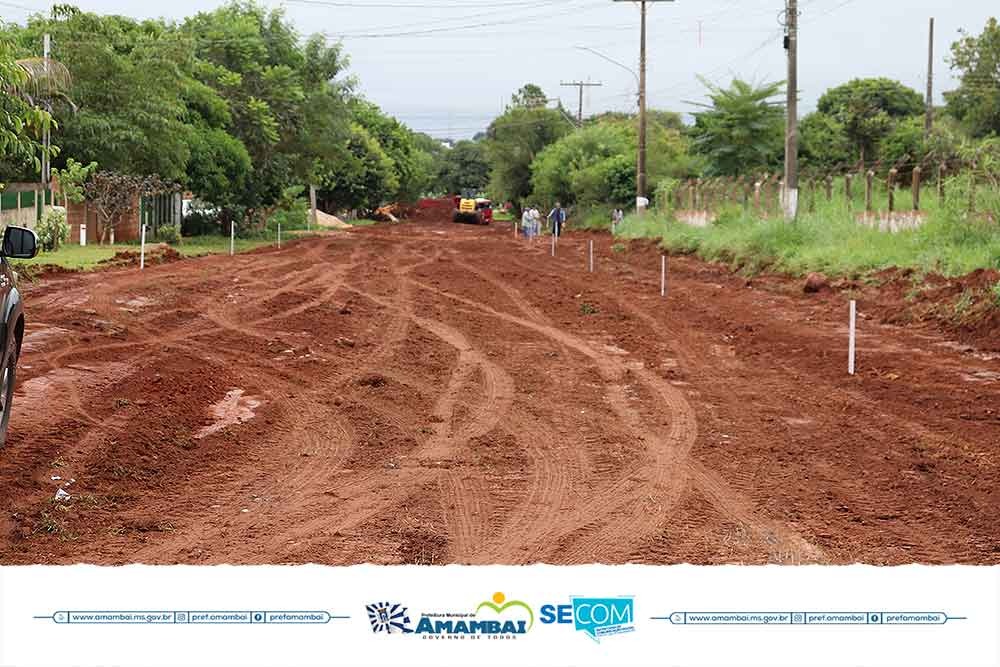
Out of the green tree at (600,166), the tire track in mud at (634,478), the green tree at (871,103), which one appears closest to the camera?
the tire track in mud at (634,478)

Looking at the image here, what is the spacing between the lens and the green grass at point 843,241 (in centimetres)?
2259

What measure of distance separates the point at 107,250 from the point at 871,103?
48655 mm

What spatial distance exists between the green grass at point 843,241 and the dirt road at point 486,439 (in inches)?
135

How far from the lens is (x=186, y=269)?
2956 centimetres

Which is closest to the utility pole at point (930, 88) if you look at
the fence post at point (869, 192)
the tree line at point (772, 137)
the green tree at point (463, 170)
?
the tree line at point (772, 137)

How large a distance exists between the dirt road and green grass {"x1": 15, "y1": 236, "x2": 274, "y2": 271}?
10100 millimetres

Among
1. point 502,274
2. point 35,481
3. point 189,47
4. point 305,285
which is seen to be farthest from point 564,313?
point 189,47

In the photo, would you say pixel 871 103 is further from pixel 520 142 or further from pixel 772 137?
pixel 520 142

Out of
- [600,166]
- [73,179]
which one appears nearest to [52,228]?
[73,179]

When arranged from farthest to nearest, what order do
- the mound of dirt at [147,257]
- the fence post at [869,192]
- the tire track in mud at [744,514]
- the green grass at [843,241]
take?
the mound of dirt at [147,257] < the fence post at [869,192] < the green grass at [843,241] < the tire track in mud at [744,514]

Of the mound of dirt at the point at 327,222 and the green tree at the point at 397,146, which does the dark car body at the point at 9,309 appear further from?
the green tree at the point at 397,146
